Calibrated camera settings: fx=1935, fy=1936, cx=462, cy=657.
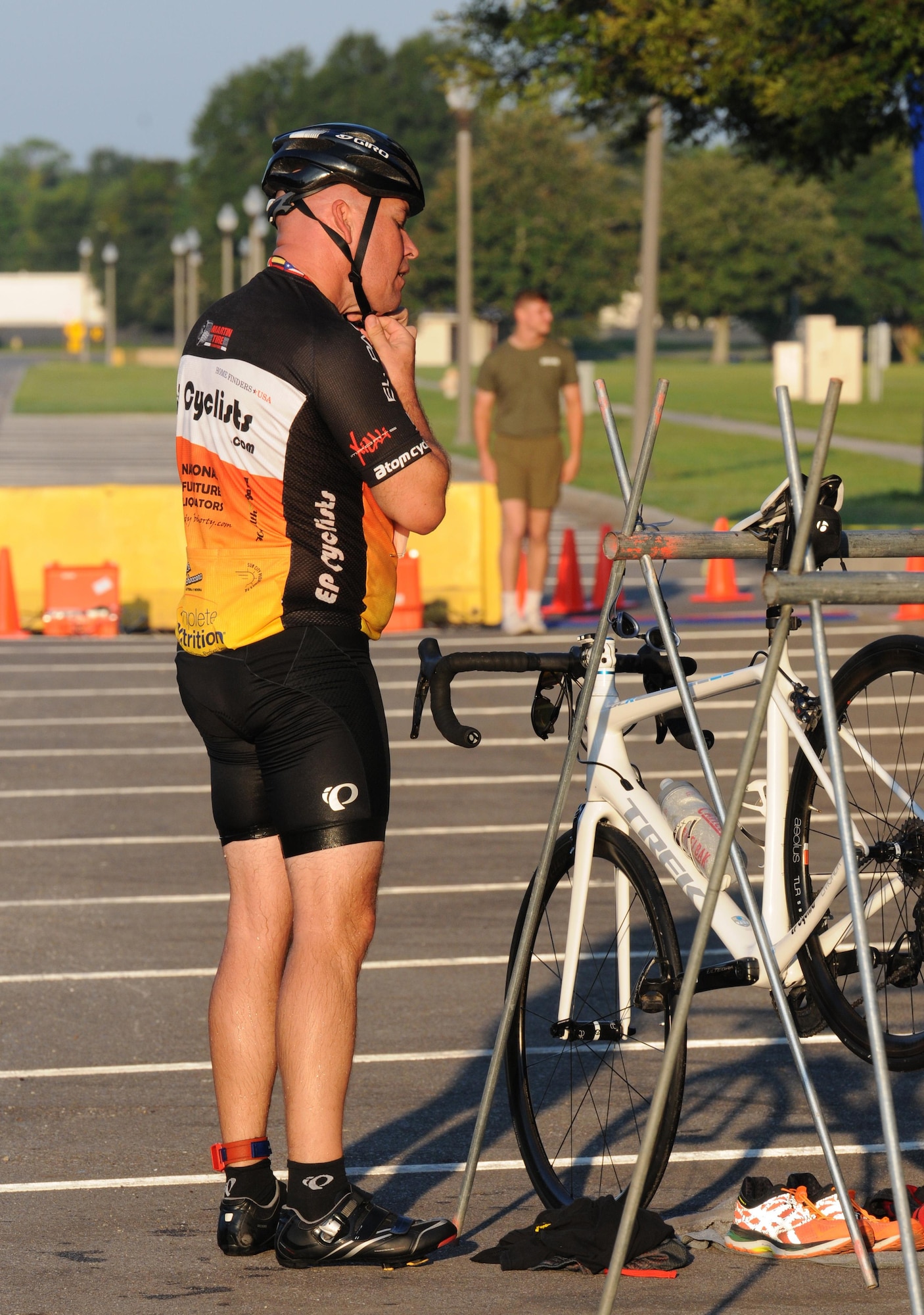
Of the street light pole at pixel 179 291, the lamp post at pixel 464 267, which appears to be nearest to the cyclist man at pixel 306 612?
the lamp post at pixel 464 267

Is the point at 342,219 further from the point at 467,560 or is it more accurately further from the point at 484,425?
the point at 467,560

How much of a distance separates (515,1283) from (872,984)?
1344 mm

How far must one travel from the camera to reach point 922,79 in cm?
1494

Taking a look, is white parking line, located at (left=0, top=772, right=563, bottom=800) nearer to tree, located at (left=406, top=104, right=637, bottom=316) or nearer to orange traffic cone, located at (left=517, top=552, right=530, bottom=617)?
orange traffic cone, located at (left=517, top=552, right=530, bottom=617)

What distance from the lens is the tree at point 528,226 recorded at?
86250 millimetres

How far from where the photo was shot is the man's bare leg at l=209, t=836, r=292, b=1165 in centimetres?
417

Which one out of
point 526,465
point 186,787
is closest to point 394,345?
point 186,787

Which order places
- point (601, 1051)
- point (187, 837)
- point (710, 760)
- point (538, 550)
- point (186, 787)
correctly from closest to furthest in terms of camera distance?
1. point (710, 760)
2. point (601, 1051)
3. point (187, 837)
4. point (186, 787)
5. point (538, 550)

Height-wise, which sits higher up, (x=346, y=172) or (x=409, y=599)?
(x=346, y=172)

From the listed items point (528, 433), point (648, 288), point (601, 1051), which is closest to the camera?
point (601, 1051)

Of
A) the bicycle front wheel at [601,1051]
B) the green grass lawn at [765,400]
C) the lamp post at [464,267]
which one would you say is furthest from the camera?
the green grass lawn at [765,400]

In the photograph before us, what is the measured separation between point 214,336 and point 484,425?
31.6 feet

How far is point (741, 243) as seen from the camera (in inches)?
3725

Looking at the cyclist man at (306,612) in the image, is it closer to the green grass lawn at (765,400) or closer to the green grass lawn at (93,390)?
the green grass lawn at (765,400)
